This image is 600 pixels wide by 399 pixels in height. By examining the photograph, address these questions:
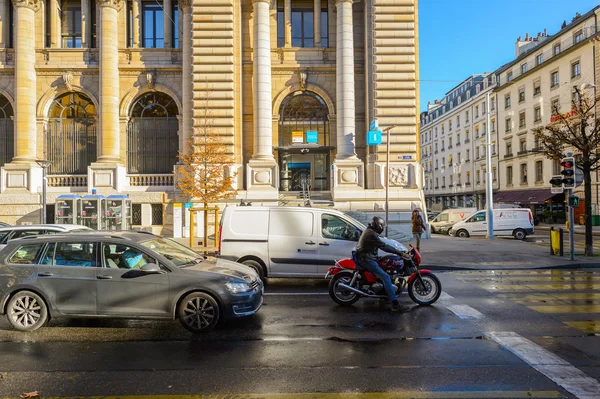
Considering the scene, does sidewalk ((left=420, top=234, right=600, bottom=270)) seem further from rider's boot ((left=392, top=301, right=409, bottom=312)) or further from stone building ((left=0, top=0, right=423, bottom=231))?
rider's boot ((left=392, top=301, right=409, bottom=312))

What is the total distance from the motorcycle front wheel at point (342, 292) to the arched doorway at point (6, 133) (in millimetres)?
23377

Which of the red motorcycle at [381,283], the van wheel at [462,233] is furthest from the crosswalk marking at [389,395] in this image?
the van wheel at [462,233]

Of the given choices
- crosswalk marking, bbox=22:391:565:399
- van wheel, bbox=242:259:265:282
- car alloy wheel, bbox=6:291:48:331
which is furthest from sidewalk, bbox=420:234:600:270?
car alloy wheel, bbox=6:291:48:331

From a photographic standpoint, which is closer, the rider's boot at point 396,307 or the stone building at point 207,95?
the rider's boot at point 396,307

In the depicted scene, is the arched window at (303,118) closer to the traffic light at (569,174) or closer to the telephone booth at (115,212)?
the telephone booth at (115,212)

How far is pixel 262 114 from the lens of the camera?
2369cm

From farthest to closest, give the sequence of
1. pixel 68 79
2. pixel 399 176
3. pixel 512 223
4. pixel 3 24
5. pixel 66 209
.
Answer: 1. pixel 512 223
2. pixel 3 24
3. pixel 68 79
4. pixel 399 176
5. pixel 66 209

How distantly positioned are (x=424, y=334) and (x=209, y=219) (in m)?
17.3

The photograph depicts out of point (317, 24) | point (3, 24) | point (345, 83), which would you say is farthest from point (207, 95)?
point (3, 24)

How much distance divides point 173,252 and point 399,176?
57.0ft

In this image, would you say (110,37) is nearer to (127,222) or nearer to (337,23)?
(127,222)

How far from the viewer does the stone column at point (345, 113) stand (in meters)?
23.5

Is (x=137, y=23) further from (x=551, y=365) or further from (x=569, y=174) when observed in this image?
(x=551, y=365)

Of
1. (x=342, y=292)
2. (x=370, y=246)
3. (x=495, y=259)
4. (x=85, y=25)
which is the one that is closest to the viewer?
(x=370, y=246)
